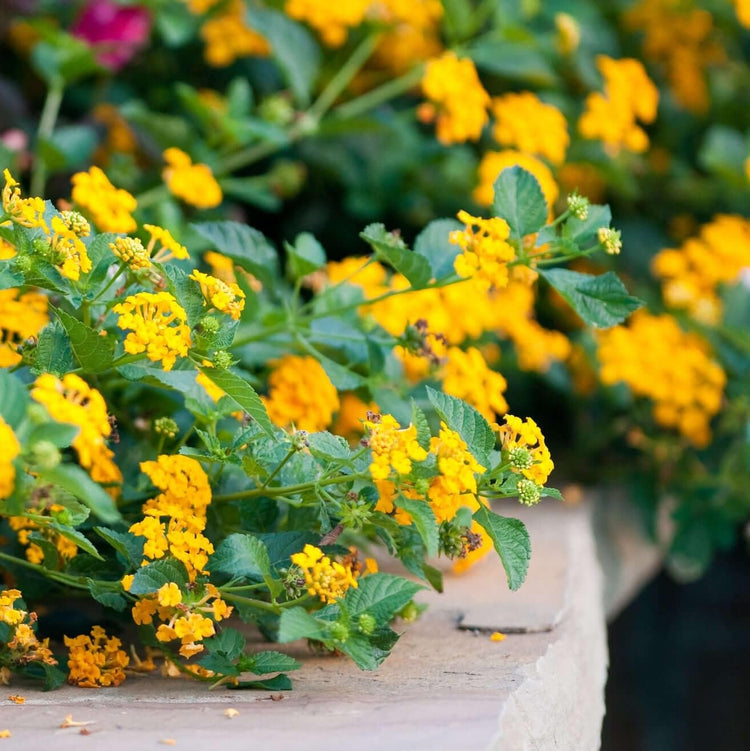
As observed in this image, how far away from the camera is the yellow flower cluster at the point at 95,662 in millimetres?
855

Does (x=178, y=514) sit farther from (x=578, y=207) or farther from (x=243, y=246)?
(x=578, y=207)

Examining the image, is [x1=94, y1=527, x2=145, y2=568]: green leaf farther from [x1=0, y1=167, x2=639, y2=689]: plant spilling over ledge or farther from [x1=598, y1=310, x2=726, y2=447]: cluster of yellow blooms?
[x1=598, y1=310, x2=726, y2=447]: cluster of yellow blooms

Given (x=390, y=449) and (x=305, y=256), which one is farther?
(x=305, y=256)

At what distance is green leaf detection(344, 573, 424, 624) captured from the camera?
78 cm

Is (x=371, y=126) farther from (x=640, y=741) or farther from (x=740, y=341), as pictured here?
(x=640, y=741)

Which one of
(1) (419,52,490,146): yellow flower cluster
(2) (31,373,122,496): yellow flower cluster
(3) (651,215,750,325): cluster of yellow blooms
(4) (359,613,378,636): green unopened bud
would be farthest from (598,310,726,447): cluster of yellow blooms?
(2) (31,373,122,496): yellow flower cluster

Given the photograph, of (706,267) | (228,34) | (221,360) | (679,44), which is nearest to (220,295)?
(221,360)

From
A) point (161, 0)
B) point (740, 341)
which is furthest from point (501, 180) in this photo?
point (161, 0)

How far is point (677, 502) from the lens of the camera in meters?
1.62

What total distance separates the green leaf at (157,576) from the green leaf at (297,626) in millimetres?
99

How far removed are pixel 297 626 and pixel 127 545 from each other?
18 centimetres

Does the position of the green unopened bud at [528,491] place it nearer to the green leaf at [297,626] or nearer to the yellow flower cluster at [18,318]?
the green leaf at [297,626]

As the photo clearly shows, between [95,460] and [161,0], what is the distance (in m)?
0.87

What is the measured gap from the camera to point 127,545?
829 mm
